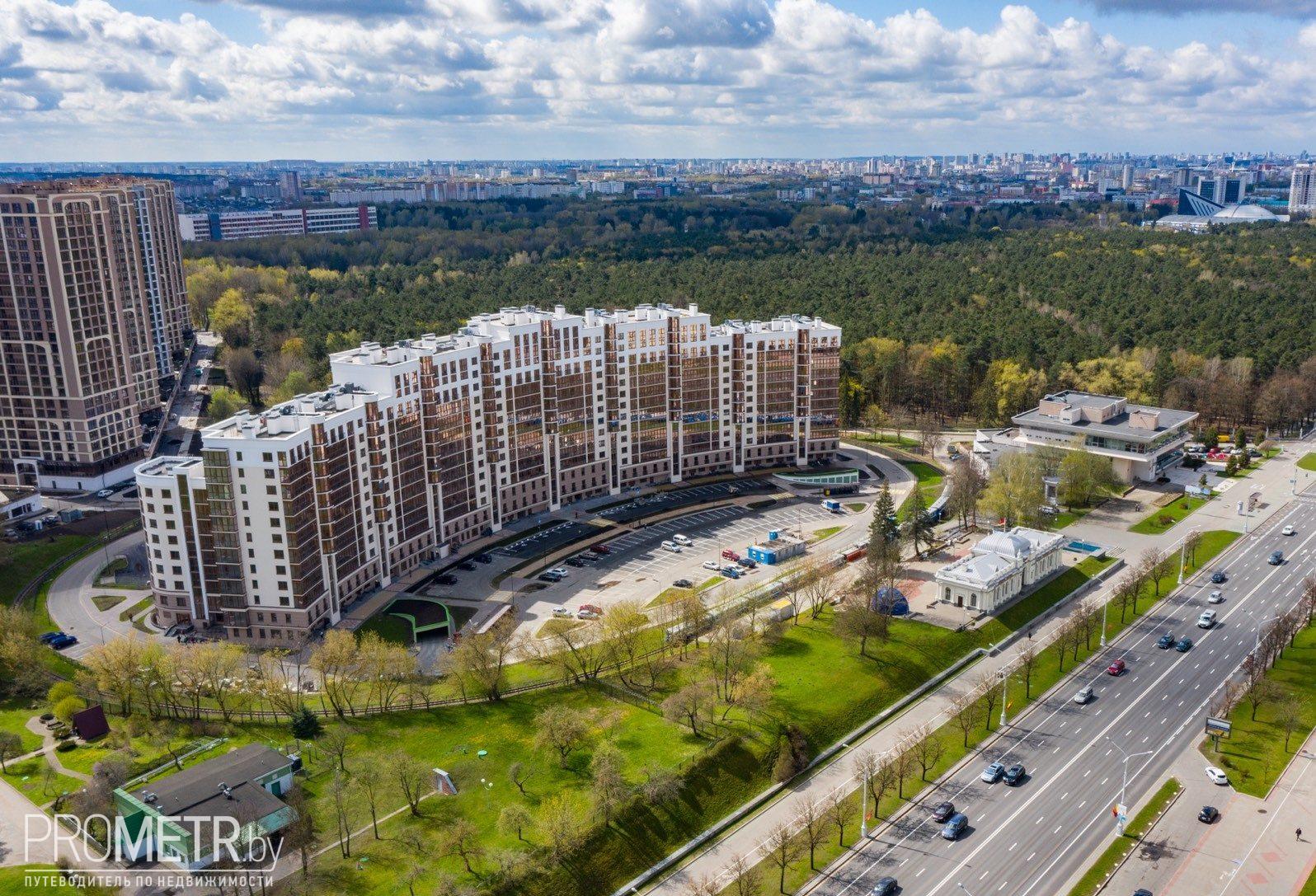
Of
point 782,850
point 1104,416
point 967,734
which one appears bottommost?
point 967,734

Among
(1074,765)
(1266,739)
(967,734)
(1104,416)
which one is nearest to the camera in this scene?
(1074,765)

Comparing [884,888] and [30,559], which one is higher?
[30,559]

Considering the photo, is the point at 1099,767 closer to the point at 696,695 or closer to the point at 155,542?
the point at 696,695

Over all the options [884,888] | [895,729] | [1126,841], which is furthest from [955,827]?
[895,729]

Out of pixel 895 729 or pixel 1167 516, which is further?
pixel 1167 516

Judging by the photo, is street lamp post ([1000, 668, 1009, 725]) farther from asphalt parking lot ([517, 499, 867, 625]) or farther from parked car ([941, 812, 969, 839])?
asphalt parking lot ([517, 499, 867, 625])

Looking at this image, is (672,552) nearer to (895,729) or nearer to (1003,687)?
(895,729)

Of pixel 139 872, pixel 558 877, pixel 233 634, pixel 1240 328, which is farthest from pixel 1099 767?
pixel 1240 328

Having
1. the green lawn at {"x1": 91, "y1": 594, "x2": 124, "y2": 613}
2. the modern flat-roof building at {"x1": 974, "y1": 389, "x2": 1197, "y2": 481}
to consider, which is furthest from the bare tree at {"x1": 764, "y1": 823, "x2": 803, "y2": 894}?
the modern flat-roof building at {"x1": 974, "y1": 389, "x2": 1197, "y2": 481}
